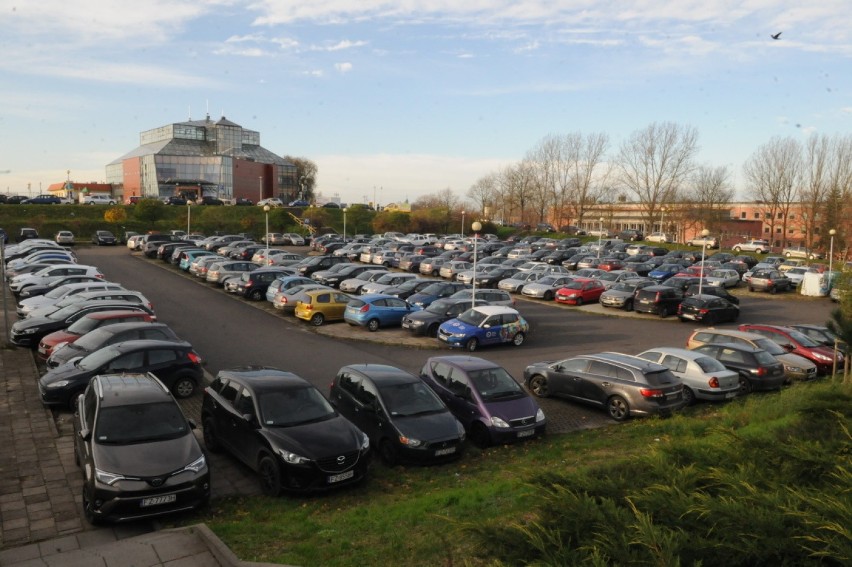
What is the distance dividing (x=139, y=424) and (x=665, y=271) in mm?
38752

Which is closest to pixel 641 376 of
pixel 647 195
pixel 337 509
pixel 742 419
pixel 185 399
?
pixel 742 419

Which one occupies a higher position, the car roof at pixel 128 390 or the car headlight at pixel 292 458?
the car roof at pixel 128 390

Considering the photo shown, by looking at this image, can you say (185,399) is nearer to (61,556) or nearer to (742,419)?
(61,556)

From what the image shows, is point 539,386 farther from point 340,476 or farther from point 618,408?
point 340,476

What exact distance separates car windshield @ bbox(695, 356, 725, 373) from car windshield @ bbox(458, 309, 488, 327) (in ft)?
23.9

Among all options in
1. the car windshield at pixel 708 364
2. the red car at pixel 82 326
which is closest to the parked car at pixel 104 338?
the red car at pixel 82 326

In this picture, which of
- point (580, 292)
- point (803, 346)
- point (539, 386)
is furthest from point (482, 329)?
point (580, 292)

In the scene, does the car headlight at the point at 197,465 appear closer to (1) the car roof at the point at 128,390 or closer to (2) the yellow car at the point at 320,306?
(1) the car roof at the point at 128,390

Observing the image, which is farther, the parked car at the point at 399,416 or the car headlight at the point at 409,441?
the parked car at the point at 399,416

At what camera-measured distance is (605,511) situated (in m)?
4.57

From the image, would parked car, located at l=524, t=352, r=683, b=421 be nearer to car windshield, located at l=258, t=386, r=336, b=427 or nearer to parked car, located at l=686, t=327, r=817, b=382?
parked car, located at l=686, t=327, r=817, b=382

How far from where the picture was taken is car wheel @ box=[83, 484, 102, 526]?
834cm

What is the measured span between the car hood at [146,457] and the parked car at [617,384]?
9.22m

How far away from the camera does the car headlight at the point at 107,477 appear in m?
8.32
